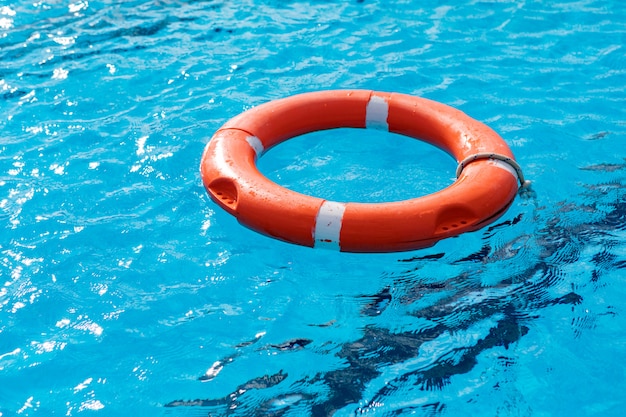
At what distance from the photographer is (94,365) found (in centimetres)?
299

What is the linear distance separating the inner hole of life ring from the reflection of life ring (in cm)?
8

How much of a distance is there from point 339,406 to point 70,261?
1525mm

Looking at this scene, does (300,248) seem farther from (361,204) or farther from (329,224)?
(361,204)

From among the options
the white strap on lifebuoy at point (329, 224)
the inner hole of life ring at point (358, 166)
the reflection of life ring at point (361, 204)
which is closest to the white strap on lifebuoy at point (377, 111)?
the reflection of life ring at point (361, 204)

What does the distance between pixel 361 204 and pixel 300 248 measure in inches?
14.5

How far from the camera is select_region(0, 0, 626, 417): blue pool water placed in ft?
9.54

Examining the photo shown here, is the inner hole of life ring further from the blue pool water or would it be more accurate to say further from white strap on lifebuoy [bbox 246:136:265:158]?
white strap on lifebuoy [bbox 246:136:265:158]

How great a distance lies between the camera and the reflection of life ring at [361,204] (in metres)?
3.46

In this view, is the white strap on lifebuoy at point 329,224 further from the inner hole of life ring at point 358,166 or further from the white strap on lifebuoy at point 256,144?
the white strap on lifebuoy at point 256,144

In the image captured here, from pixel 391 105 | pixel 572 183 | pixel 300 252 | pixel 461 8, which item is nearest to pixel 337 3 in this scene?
pixel 461 8

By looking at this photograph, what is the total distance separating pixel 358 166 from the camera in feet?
13.9

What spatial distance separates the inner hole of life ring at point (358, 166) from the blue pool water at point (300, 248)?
14mm

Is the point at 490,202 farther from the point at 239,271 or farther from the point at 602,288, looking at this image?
the point at 239,271

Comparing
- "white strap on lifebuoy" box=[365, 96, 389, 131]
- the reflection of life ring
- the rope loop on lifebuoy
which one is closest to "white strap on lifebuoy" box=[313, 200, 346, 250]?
the reflection of life ring
